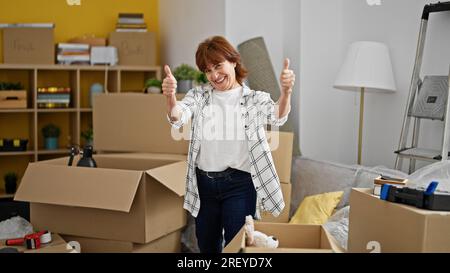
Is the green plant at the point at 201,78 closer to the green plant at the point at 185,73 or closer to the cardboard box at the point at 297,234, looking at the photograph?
the green plant at the point at 185,73

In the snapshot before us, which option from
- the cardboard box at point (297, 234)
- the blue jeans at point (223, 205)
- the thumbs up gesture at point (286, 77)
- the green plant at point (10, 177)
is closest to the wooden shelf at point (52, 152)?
the green plant at point (10, 177)

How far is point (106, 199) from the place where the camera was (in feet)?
7.50

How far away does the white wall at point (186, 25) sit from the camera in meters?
3.64

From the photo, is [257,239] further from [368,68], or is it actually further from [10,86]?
[10,86]

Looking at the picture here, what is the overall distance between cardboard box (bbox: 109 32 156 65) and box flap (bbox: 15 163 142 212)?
2.14m

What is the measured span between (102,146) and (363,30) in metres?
1.76

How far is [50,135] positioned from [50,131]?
0.03 m

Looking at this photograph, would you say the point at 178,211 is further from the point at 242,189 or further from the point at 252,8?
the point at 252,8

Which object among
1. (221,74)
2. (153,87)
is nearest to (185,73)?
(153,87)

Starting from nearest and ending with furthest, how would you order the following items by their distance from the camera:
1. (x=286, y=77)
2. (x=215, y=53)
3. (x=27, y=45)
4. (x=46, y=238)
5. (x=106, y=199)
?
(x=286, y=77) < (x=215, y=53) < (x=106, y=199) < (x=46, y=238) < (x=27, y=45)

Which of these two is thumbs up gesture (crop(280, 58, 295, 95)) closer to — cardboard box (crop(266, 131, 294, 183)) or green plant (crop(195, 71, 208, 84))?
cardboard box (crop(266, 131, 294, 183))

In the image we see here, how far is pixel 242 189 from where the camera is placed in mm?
1905

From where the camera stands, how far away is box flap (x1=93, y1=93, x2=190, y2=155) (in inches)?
127
